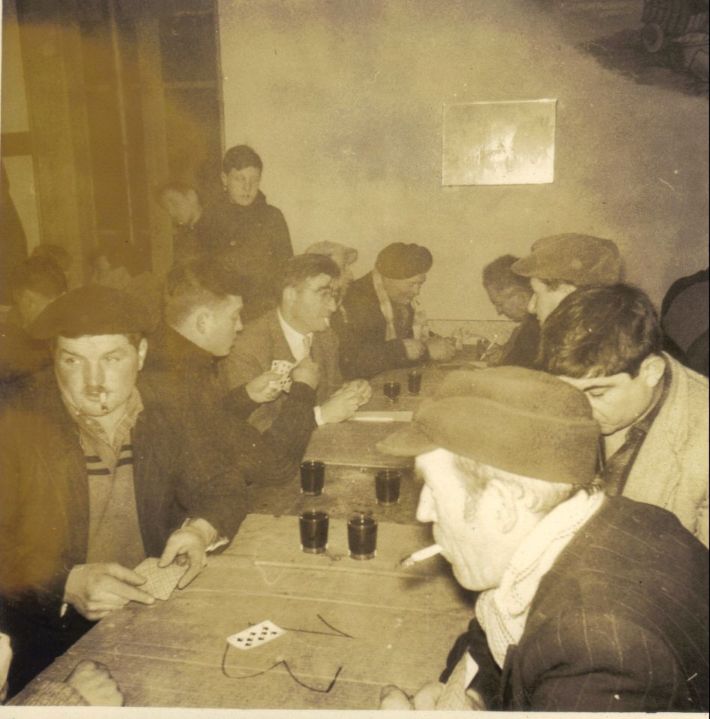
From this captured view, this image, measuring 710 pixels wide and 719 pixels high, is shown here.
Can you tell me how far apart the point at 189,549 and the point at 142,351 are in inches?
27.4

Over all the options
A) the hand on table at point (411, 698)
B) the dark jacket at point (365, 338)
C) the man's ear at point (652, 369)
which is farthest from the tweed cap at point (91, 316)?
the man's ear at point (652, 369)

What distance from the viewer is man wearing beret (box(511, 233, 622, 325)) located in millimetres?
1822

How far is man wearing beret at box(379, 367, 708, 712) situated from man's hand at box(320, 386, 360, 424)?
38.4 inches

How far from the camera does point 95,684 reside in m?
1.25

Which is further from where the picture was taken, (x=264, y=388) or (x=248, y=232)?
(x=264, y=388)

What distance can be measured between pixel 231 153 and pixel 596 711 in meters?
1.73

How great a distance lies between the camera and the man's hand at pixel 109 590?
151cm

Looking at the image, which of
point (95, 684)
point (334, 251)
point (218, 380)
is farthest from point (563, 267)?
point (95, 684)

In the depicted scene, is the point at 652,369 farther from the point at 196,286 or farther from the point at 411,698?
the point at 196,286

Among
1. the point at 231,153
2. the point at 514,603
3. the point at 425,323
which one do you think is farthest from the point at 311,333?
the point at 514,603

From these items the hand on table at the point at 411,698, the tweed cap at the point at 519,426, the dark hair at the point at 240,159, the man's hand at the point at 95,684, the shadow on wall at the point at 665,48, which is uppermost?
the shadow on wall at the point at 665,48

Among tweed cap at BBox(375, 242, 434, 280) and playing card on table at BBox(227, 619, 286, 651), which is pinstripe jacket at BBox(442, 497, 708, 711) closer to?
playing card on table at BBox(227, 619, 286, 651)

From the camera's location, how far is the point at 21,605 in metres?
1.96

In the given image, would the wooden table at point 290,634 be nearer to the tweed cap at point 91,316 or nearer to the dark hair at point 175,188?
the tweed cap at point 91,316
